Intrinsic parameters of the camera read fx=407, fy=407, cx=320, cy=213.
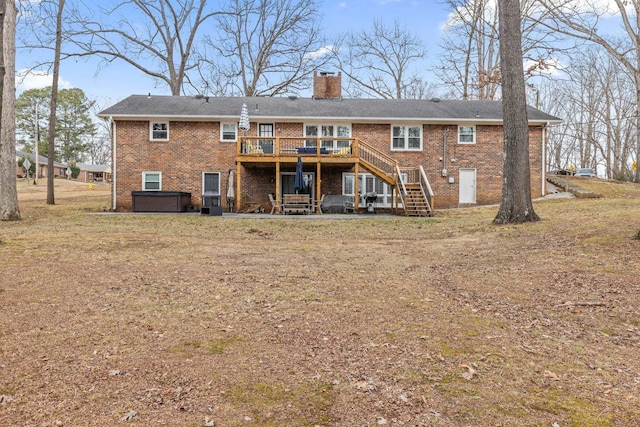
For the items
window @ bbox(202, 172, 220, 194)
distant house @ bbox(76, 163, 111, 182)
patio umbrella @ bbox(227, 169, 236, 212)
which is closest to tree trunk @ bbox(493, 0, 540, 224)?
patio umbrella @ bbox(227, 169, 236, 212)

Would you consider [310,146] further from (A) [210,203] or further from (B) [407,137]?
(A) [210,203]

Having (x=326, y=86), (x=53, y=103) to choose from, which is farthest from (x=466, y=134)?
(x=53, y=103)

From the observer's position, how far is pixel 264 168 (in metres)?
19.0

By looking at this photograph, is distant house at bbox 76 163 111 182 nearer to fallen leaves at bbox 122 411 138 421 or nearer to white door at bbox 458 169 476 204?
white door at bbox 458 169 476 204

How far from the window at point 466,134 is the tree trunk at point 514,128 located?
8.15 meters

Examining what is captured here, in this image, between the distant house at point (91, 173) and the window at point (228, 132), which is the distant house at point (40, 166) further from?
the window at point (228, 132)

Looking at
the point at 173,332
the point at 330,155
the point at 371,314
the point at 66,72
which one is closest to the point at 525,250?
the point at 371,314

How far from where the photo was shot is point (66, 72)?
22969 mm

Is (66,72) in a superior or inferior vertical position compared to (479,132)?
superior

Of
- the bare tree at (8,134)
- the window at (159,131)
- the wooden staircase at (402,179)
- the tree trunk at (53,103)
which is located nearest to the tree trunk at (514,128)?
the wooden staircase at (402,179)

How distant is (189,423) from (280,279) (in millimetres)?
3268

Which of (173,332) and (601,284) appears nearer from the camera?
(173,332)

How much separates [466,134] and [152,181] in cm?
1506

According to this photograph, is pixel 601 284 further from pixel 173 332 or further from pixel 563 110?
pixel 563 110
